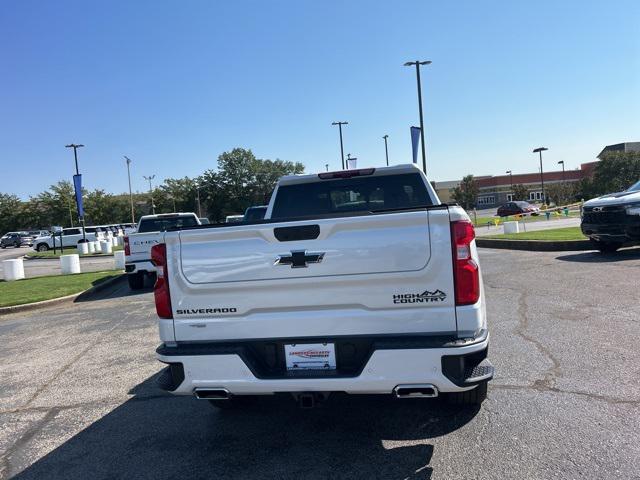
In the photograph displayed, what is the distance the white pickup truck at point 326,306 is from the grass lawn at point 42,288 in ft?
31.6

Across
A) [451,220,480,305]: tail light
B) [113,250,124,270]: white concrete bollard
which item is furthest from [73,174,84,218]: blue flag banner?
[451,220,480,305]: tail light

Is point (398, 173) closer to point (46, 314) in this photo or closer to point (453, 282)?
point (453, 282)

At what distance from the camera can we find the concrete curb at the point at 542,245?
14.1 m

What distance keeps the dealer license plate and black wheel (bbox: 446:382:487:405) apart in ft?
4.05

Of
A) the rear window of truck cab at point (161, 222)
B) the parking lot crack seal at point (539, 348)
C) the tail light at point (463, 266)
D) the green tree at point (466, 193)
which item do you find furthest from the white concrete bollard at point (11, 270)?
the green tree at point (466, 193)

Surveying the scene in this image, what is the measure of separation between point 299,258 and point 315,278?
16cm

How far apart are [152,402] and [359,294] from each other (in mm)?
2727

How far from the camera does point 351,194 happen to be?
5.19 metres

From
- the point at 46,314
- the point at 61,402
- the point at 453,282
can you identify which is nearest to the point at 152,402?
the point at 61,402

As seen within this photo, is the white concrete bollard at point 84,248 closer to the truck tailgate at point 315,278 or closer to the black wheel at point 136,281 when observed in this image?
the black wheel at point 136,281

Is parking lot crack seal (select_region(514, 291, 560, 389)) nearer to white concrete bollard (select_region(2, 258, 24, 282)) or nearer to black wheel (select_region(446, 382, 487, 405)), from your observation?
black wheel (select_region(446, 382, 487, 405))

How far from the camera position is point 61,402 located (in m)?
5.05

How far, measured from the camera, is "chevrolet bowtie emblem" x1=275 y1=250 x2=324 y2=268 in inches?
127

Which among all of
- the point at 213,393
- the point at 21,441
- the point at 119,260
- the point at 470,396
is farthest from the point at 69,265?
the point at 470,396
